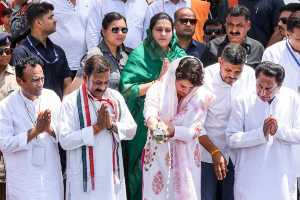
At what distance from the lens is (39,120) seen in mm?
5625

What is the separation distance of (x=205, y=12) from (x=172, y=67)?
2593 millimetres

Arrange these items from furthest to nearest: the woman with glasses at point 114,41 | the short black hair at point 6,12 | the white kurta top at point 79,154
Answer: the short black hair at point 6,12 → the woman with glasses at point 114,41 → the white kurta top at point 79,154

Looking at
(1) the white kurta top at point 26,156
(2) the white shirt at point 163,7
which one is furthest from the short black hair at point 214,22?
(1) the white kurta top at point 26,156

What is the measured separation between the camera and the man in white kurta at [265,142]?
5.91m

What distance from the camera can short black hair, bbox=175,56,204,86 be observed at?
5.75 meters

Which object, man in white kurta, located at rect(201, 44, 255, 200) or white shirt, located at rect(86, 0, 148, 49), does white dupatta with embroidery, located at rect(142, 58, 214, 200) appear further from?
white shirt, located at rect(86, 0, 148, 49)

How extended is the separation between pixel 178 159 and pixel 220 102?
66cm

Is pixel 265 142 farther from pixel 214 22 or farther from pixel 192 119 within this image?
pixel 214 22

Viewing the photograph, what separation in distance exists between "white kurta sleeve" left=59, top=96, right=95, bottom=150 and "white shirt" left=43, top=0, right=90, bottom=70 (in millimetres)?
1806

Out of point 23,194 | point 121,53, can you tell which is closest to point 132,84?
point 121,53

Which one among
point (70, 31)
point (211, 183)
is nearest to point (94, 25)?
point (70, 31)

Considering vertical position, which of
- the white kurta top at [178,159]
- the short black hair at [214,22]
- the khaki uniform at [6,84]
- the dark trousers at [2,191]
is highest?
the short black hair at [214,22]

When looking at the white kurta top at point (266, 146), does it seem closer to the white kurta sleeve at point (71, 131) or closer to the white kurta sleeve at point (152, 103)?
the white kurta sleeve at point (152, 103)

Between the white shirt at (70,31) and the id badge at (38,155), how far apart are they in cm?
193
